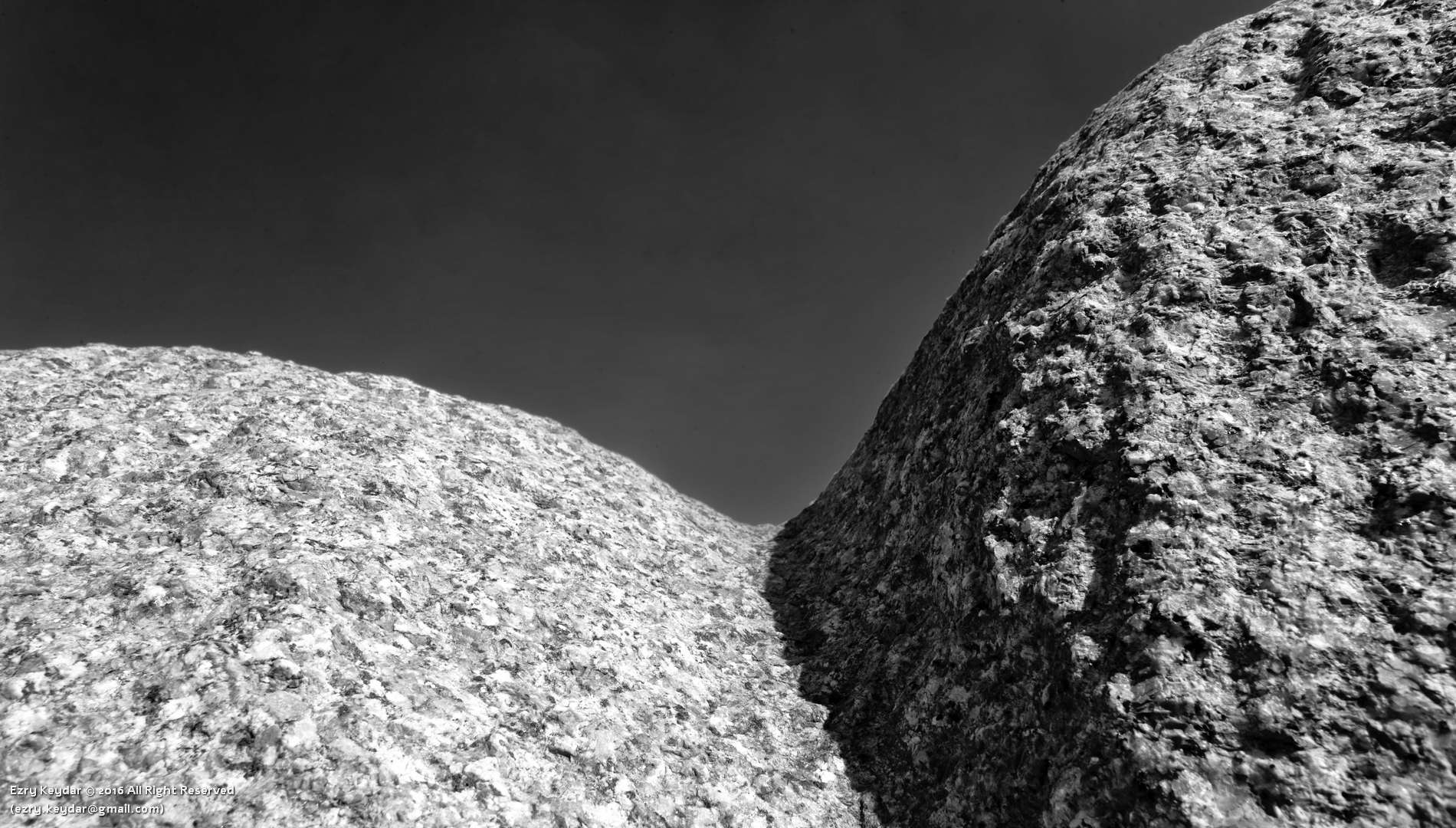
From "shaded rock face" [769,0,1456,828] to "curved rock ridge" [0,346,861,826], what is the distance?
2034 millimetres

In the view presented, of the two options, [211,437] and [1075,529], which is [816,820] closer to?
[1075,529]

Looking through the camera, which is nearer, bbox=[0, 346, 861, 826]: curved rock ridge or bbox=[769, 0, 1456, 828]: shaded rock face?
bbox=[769, 0, 1456, 828]: shaded rock face

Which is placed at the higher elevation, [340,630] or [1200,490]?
[1200,490]

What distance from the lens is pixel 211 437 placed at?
A: 393 inches

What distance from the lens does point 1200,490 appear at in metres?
6.63

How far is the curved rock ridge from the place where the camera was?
5.70 metres

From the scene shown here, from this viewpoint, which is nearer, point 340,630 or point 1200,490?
point 1200,490

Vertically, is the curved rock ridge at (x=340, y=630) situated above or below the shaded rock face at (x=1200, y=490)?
below

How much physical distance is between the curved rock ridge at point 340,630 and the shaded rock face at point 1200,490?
80.1 inches

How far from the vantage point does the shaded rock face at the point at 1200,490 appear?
203 inches

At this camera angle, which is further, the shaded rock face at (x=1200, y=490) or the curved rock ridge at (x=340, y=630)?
the curved rock ridge at (x=340, y=630)

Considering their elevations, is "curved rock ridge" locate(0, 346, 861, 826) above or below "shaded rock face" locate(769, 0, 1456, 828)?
below

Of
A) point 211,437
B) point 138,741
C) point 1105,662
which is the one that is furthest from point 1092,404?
point 211,437

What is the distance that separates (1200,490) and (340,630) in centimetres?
859
